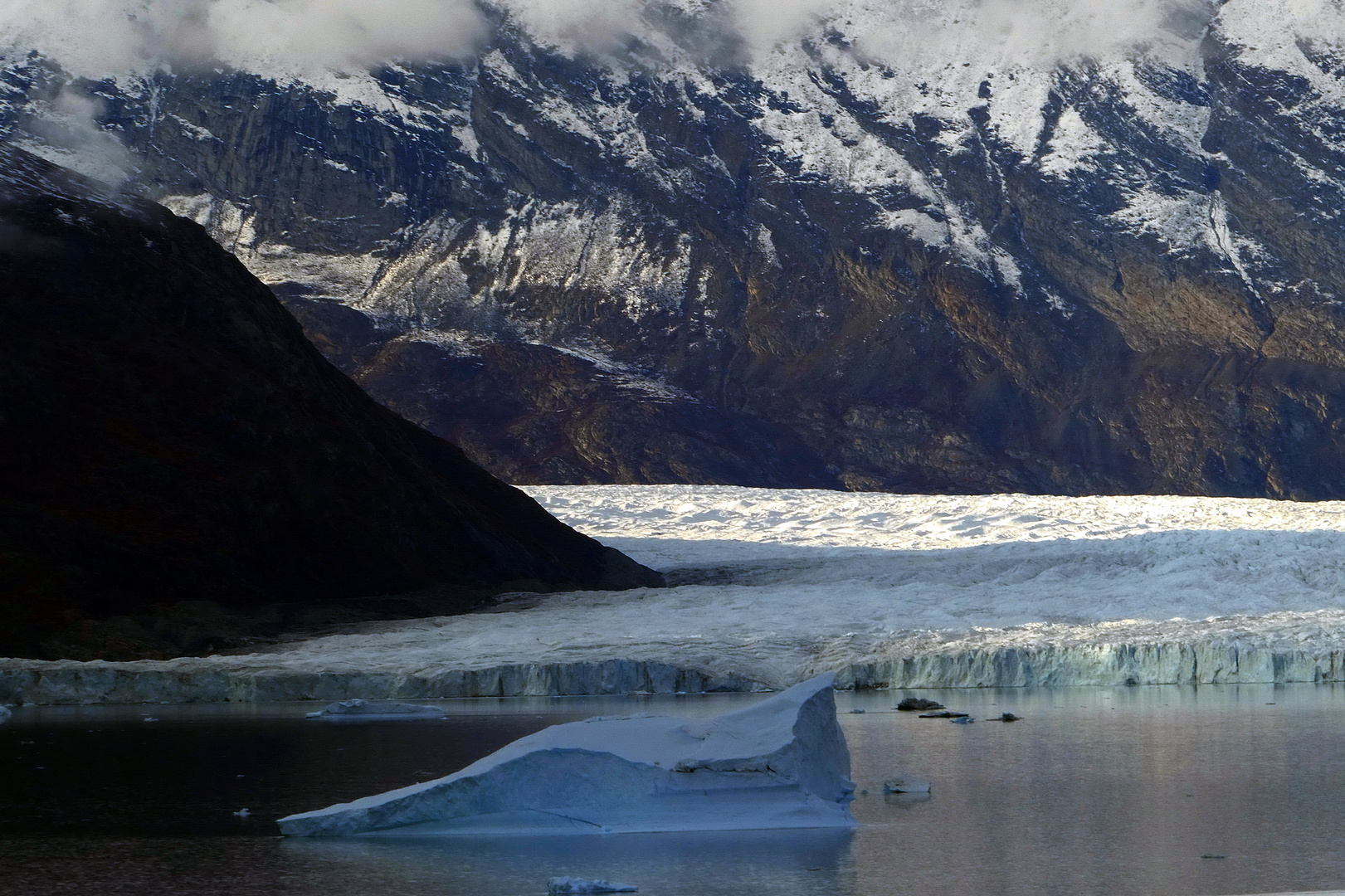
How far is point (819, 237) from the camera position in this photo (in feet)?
457

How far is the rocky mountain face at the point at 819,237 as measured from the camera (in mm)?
127250

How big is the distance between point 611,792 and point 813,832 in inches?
53.3

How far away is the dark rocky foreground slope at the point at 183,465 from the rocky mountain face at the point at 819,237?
77166mm

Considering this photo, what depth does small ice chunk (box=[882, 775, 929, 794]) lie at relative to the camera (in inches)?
470

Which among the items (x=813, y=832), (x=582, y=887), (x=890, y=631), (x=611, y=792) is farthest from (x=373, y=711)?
(x=582, y=887)

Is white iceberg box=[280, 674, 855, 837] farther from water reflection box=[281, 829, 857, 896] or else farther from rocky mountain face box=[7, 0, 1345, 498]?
rocky mountain face box=[7, 0, 1345, 498]

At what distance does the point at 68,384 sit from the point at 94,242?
5093 mm

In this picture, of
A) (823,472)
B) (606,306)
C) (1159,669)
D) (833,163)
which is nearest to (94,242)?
(1159,669)

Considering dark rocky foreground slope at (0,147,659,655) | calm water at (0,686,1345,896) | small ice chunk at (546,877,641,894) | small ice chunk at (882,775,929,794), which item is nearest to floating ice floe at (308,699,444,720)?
calm water at (0,686,1345,896)

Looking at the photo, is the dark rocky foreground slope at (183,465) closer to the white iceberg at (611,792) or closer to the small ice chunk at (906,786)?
the white iceberg at (611,792)

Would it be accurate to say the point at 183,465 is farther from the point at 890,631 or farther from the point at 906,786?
the point at 906,786

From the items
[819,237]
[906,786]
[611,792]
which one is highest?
[819,237]

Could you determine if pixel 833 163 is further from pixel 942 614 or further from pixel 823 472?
pixel 942 614

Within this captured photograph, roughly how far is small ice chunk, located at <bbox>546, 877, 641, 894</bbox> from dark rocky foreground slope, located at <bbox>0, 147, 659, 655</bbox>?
65.1ft
